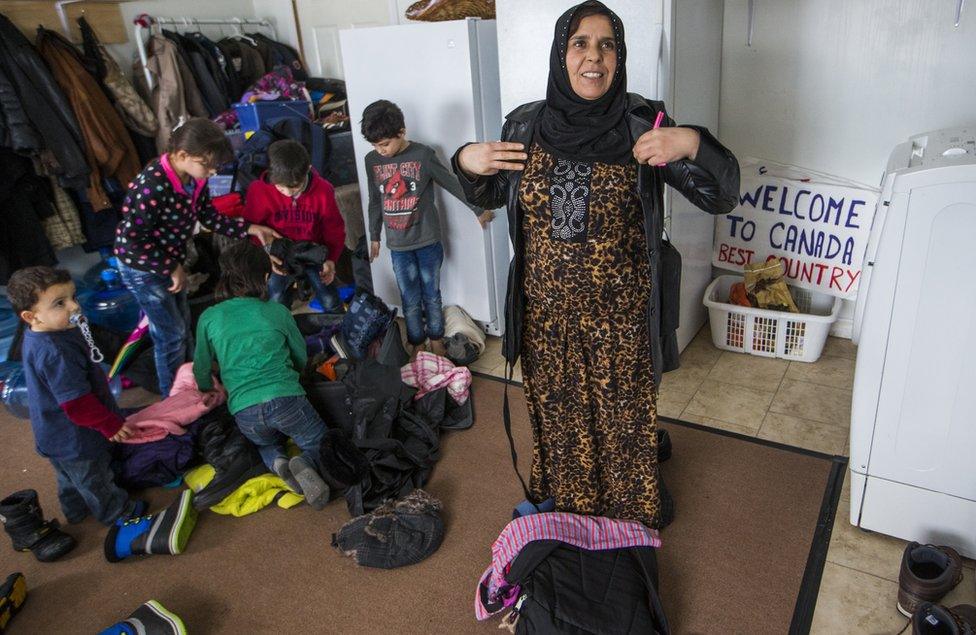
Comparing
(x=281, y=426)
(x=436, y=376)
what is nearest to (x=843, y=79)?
(x=436, y=376)

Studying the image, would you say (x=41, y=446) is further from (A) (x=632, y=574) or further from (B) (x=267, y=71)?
(B) (x=267, y=71)

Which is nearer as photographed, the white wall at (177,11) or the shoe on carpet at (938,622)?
the shoe on carpet at (938,622)

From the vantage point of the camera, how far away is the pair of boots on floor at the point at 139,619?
1.75 meters

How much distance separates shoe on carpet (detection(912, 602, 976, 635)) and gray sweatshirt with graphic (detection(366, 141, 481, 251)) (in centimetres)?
201

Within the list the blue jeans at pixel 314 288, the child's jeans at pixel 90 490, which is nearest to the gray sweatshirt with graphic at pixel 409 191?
the blue jeans at pixel 314 288

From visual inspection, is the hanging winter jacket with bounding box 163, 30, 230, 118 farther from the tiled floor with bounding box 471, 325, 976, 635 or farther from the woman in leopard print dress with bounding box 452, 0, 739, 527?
the woman in leopard print dress with bounding box 452, 0, 739, 527

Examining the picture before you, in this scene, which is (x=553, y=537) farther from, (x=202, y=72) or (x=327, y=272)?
(x=202, y=72)

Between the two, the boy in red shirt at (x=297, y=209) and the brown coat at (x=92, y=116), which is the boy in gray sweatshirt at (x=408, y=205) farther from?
the brown coat at (x=92, y=116)

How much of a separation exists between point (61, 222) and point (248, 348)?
6.50 ft

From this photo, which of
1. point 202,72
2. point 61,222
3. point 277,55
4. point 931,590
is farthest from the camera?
point 277,55

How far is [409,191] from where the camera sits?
288 centimetres

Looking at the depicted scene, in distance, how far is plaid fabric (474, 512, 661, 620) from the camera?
5.89 ft

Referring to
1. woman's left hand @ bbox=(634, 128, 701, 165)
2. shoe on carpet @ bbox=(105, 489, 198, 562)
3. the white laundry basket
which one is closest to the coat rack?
shoe on carpet @ bbox=(105, 489, 198, 562)

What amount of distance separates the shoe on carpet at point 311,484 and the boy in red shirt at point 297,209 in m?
1.00
